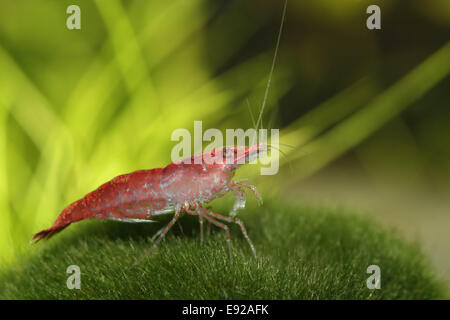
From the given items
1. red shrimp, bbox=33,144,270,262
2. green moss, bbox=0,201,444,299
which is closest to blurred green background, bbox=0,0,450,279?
green moss, bbox=0,201,444,299

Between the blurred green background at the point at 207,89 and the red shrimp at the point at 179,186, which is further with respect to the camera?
the blurred green background at the point at 207,89

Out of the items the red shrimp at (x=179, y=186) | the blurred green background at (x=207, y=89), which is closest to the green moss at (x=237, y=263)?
the red shrimp at (x=179, y=186)

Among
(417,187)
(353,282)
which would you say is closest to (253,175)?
(353,282)

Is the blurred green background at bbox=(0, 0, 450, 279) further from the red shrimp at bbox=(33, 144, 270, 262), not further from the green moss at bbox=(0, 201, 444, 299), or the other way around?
the red shrimp at bbox=(33, 144, 270, 262)

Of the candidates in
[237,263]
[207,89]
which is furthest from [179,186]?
[207,89]

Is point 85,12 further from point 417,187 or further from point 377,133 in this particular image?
point 417,187

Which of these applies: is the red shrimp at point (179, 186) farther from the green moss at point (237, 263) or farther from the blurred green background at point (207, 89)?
the blurred green background at point (207, 89)

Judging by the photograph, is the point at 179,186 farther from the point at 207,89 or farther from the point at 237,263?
the point at 207,89
